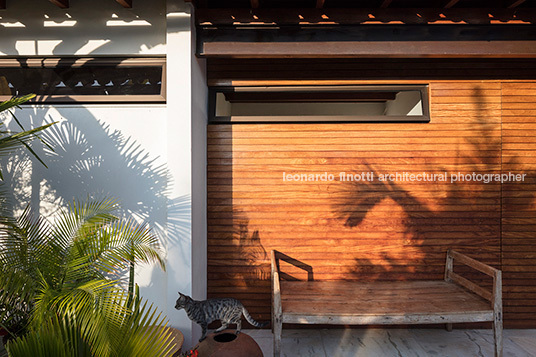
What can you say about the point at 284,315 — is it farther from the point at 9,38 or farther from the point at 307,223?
the point at 9,38

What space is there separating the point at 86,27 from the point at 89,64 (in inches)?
14.2

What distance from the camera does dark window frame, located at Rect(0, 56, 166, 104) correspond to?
3232 millimetres

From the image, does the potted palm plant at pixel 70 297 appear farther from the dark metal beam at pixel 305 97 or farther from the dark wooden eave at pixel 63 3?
the dark metal beam at pixel 305 97

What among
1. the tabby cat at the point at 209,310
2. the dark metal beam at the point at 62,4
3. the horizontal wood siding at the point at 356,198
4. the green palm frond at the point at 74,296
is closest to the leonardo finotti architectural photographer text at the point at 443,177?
the horizontal wood siding at the point at 356,198

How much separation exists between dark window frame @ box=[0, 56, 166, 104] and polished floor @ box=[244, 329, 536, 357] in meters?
2.76

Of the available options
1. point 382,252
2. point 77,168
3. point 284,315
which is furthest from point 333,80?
point 77,168

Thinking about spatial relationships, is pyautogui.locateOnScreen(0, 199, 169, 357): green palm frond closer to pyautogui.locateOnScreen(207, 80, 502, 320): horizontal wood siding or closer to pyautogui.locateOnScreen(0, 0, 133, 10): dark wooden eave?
pyautogui.locateOnScreen(207, 80, 502, 320): horizontal wood siding

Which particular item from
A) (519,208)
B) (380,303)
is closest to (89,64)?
(380,303)

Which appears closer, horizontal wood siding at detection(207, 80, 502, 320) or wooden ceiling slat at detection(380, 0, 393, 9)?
wooden ceiling slat at detection(380, 0, 393, 9)

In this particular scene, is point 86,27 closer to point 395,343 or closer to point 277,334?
point 277,334

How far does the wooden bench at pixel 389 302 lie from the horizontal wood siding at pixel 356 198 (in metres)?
0.26

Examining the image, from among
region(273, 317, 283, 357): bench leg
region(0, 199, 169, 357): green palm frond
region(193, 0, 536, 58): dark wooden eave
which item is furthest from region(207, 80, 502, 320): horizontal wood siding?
region(0, 199, 169, 357): green palm frond

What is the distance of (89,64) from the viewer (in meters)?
3.28

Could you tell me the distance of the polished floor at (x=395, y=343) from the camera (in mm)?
3168
